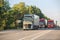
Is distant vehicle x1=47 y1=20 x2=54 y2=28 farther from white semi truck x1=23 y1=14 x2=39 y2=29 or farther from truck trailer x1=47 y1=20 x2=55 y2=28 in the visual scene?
white semi truck x1=23 y1=14 x2=39 y2=29

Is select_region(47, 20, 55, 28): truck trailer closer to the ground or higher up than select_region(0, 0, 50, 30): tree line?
closer to the ground

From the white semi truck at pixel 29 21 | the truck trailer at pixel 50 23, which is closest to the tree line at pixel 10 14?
the truck trailer at pixel 50 23

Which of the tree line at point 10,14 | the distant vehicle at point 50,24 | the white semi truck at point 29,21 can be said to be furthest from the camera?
the distant vehicle at point 50,24

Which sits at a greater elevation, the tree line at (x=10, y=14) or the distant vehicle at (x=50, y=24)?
the tree line at (x=10, y=14)

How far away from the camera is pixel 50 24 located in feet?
299

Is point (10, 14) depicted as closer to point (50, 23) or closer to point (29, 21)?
point (50, 23)

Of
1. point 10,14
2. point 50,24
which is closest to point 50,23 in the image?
point 50,24

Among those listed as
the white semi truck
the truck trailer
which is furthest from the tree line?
the white semi truck

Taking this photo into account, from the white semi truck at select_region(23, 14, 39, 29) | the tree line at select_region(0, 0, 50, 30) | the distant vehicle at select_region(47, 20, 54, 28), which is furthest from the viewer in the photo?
the distant vehicle at select_region(47, 20, 54, 28)

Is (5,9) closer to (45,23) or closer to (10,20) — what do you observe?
(10,20)

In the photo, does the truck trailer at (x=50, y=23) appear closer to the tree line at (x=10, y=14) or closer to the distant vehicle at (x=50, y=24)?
the distant vehicle at (x=50, y=24)

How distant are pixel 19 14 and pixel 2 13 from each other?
14.2 m

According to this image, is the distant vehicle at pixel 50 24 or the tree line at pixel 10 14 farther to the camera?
the distant vehicle at pixel 50 24

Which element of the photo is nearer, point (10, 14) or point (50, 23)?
point (10, 14)
